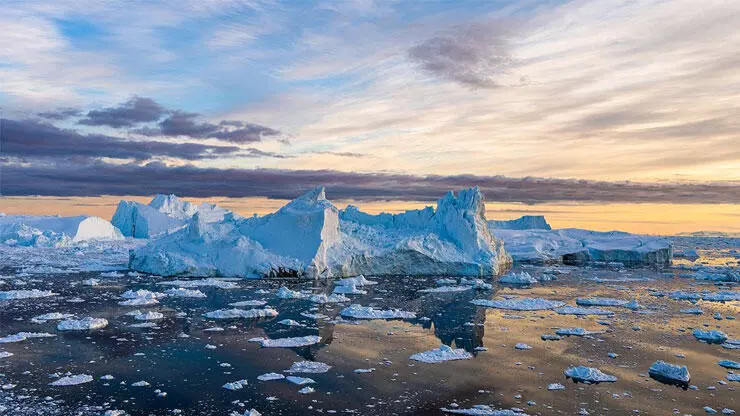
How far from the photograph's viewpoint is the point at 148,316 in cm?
1333

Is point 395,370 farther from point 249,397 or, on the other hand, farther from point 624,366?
point 624,366

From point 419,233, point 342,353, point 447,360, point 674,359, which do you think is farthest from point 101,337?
point 419,233

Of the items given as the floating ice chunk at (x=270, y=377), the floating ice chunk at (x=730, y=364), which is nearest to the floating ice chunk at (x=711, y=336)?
the floating ice chunk at (x=730, y=364)

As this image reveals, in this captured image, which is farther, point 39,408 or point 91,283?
point 91,283

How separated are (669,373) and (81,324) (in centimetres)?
1183

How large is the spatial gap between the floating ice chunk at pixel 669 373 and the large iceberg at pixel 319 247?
15.4m

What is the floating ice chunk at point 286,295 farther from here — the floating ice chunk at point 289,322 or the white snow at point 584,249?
the white snow at point 584,249

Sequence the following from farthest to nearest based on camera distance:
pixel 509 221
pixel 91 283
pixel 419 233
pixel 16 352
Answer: pixel 509 221 → pixel 419 233 → pixel 91 283 → pixel 16 352

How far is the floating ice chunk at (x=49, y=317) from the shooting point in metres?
12.8

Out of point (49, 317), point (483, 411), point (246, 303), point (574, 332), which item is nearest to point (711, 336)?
point (574, 332)

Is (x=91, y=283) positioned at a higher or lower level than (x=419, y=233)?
lower

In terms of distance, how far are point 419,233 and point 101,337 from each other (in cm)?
1728

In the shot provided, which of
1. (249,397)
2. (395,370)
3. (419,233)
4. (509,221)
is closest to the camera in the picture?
(249,397)

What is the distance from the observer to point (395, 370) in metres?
9.16
